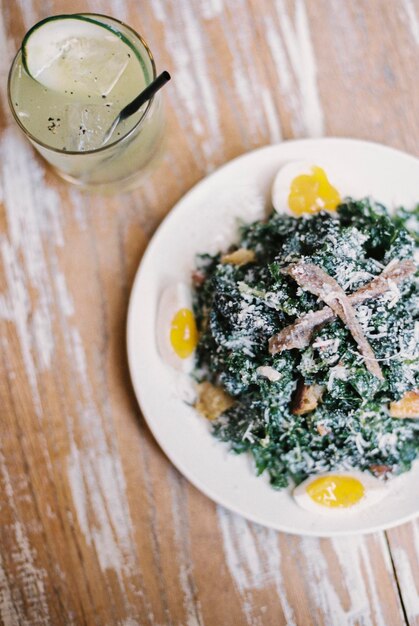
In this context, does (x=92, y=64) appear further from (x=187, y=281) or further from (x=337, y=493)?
(x=337, y=493)

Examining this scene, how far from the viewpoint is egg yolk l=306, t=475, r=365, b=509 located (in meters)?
2.29

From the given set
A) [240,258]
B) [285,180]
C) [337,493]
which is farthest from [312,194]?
[337,493]

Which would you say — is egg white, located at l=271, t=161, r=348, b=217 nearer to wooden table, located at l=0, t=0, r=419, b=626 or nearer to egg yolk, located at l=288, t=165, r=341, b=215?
egg yolk, located at l=288, t=165, r=341, b=215

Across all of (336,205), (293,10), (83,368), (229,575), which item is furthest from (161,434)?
(293,10)

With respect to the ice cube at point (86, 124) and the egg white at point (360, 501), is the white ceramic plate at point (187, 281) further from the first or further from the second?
the ice cube at point (86, 124)

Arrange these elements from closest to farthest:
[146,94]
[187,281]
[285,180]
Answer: [146,94] < [285,180] < [187,281]

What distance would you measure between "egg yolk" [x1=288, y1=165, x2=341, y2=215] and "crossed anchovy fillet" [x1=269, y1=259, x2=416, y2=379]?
1.25 feet

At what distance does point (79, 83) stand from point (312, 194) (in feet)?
3.06

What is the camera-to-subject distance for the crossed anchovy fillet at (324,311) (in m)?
2.00

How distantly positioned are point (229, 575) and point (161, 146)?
179 centimetres

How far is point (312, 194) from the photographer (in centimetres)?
234

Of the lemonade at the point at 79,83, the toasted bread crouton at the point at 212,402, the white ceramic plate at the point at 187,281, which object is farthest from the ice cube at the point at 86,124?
the toasted bread crouton at the point at 212,402

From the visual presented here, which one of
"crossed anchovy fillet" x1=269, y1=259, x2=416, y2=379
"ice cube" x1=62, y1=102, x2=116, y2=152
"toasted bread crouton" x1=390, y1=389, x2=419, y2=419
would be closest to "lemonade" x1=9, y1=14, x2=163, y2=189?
"ice cube" x1=62, y1=102, x2=116, y2=152

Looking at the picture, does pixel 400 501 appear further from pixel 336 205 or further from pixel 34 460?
pixel 34 460
